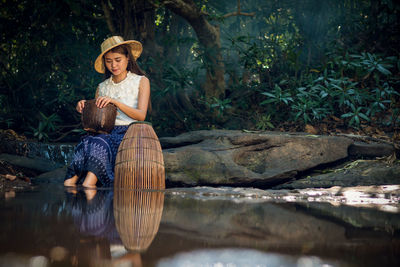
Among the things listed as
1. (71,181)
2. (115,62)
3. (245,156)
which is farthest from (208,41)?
(71,181)

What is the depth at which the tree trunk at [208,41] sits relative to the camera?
19.4ft

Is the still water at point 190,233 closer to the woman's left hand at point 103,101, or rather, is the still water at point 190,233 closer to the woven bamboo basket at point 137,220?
the woven bamboo basket at point 137,220

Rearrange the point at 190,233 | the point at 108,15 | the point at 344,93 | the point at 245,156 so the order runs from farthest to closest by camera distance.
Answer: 1. the point at 108,15
2. the point at 344,93
3. the point at 245,156
4. the point at 190,233

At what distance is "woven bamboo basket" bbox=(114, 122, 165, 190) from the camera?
3.09 metres

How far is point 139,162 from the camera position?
3.10m

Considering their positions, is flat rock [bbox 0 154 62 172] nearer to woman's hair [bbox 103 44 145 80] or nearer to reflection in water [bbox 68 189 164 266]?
woman's hair [bbox 103 44 145 80]

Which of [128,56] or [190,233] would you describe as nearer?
[190,233]

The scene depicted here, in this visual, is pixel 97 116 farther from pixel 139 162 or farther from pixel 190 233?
pixel 190 233

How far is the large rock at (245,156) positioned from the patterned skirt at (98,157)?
2.31ft

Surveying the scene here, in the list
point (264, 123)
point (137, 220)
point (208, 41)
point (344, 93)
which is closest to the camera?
point (137, 220)

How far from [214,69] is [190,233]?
5.14 metres

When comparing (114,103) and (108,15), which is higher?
(108,15)

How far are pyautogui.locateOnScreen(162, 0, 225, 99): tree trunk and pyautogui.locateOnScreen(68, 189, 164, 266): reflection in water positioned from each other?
4.20 meters

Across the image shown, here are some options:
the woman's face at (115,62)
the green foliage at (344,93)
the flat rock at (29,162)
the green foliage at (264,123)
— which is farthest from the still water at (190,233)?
the green foliage at (264,123)
